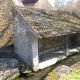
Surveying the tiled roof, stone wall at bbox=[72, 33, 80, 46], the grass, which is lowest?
stone wall at bbox=[72, 33, 80, 46]

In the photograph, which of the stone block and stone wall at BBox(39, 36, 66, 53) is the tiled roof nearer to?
stone wall at BBox(39, 36, 66, 53)

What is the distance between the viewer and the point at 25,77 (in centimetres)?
917

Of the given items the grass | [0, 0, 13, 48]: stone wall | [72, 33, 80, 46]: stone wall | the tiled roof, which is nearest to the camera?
the grass

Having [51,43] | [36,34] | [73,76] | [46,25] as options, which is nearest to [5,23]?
[51,43]

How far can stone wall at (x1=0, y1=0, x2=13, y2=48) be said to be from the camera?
14.2m

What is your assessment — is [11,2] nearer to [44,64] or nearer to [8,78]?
[44,64]

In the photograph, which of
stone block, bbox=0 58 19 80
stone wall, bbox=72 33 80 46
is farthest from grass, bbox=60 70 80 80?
stone wall, bbox=72 33 80 46

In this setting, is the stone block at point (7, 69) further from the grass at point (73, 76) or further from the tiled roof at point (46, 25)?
the grass at point (73, 76)

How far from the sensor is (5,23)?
14.5 m

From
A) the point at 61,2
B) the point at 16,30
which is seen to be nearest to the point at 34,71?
the point at 16,30

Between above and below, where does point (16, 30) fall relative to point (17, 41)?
above

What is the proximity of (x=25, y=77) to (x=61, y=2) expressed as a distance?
4086cm

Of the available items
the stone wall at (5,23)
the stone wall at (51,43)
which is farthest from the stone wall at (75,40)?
the stone wall at (5,23)

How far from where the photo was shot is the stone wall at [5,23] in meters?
14.2
